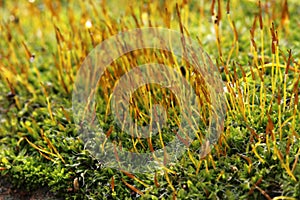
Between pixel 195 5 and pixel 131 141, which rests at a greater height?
pixel 195 5

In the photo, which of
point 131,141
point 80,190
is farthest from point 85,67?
point 80,190

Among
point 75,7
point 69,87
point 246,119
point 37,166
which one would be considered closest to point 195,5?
point 75,7

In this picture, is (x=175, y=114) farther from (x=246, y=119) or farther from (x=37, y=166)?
(x=37, y=166)

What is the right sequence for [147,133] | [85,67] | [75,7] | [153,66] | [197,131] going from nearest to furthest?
[197,131], [147,133], [153,66], [85,67], [75,7]

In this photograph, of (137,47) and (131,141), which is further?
(137,47)

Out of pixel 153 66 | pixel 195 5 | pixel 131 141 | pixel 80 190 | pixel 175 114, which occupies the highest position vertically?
pixel 195 5

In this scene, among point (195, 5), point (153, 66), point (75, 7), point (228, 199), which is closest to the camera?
point (228, 199)
